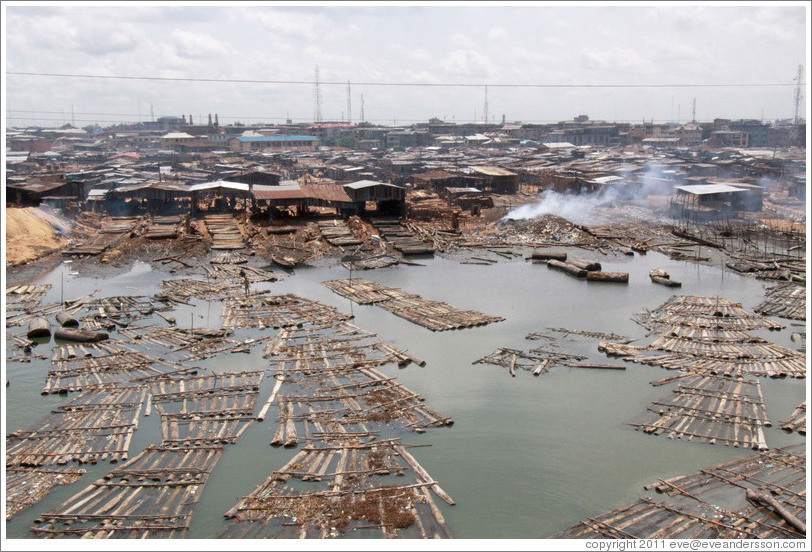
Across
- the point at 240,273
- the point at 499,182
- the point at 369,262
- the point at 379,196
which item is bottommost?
the point at 240,273

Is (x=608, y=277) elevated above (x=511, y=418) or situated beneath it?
elevated above

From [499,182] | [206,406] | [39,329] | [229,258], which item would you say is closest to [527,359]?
[206,406]

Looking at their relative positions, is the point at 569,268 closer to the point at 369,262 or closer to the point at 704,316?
the point at 704,316

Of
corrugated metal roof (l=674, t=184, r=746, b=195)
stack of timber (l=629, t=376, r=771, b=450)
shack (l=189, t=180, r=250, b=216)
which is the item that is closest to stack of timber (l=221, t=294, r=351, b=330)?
stack of timber (l=629, t=376, r=771, b=450)

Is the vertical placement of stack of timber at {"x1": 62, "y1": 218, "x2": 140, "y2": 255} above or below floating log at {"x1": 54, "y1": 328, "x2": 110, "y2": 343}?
above

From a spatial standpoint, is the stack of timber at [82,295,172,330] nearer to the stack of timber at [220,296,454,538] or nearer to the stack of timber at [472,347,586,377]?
the stack of timber at [220,296,454,538]
